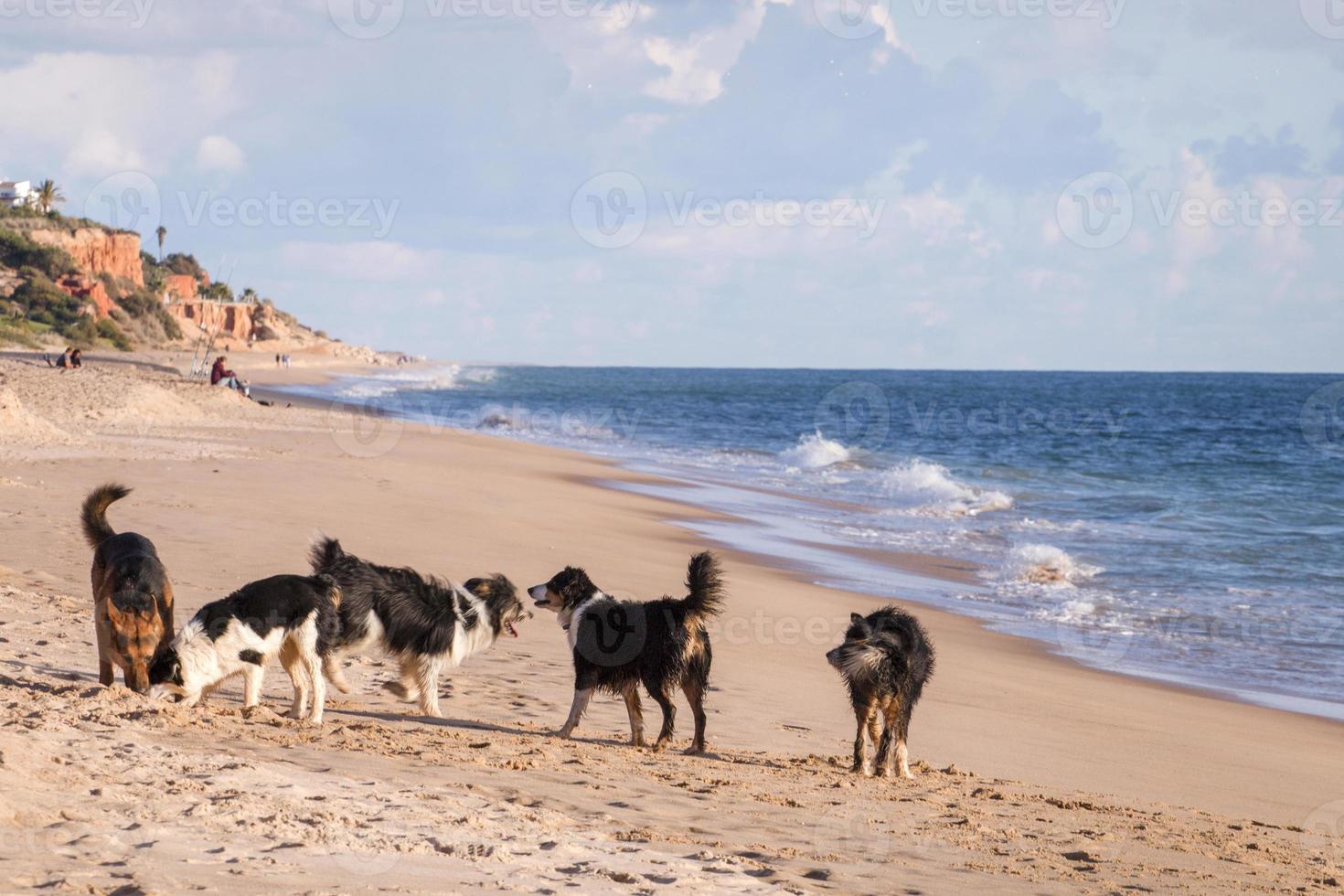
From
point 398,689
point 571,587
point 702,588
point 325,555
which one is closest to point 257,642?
point 325,555

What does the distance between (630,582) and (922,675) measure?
20.7 ft

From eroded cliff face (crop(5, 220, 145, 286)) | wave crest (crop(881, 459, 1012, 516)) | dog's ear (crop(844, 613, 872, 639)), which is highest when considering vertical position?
eroded cliff face (crop(5, 220, 145, 286))

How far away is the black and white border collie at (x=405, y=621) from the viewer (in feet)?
24.0

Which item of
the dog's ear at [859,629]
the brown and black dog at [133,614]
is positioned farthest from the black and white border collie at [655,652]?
the brown and black dog at [133,614]

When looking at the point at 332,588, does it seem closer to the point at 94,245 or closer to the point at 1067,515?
the point at 1067,515

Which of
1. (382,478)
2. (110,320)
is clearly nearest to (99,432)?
(382,478)

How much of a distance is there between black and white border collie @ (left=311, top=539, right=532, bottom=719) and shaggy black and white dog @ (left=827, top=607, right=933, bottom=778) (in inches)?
96.3

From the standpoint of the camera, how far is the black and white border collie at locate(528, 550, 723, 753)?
24.4ft

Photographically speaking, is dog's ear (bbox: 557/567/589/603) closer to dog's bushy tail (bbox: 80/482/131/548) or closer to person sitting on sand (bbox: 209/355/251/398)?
dog's bushy tail (bbox: 80/482/131/548)

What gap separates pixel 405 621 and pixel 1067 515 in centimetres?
1932

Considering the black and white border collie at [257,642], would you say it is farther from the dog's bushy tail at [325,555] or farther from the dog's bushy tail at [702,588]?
the dog's bushy tail at [702,588]

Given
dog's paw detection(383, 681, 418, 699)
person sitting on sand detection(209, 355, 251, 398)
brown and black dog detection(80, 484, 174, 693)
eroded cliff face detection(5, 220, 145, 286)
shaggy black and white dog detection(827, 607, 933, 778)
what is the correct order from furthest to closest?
eroded cliff face detection(5, 220, 145, 286) → person sitting on sand detection(209, 355, 251, 398) → dog's paw detection(383, 681, 418, 699) → shaggy black and white dog detection(827, 607, 933, 778) → brown and black dog detection(80, 484, 174, 693)

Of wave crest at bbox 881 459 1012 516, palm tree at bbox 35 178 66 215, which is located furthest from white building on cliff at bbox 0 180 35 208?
wave crest at bbox 881 459 1012 516

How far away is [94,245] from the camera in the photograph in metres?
83.5
